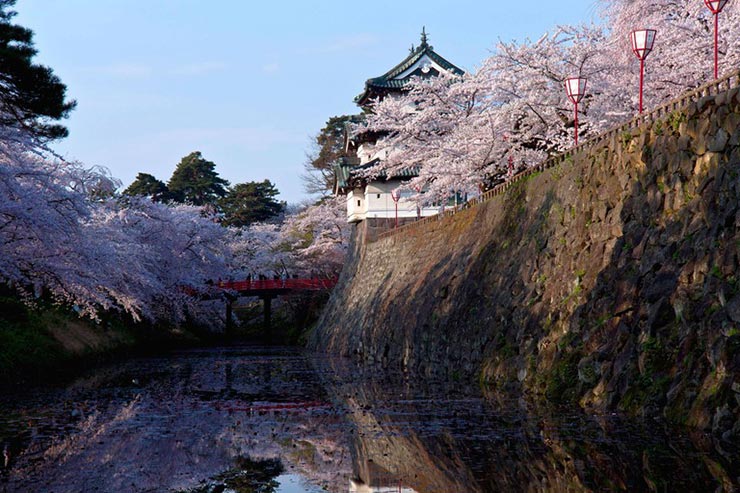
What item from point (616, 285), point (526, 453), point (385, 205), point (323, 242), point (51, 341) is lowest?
point (51, 341)

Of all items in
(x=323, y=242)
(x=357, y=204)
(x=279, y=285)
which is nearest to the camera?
(x=357, y=204)

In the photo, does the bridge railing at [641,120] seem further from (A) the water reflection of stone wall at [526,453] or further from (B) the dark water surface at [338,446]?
(B) the dark water surface at [338,446]

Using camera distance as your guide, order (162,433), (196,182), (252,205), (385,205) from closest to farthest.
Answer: (162,433) → (385,205) → (252,205) → (196,182)

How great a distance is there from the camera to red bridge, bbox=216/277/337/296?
59812 millimetres

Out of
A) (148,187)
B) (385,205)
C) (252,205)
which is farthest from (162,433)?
(148,187)

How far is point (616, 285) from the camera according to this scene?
16.9 meters

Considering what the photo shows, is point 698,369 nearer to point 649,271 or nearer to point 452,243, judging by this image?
point 649,271

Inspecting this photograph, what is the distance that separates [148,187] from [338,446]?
80.1 metres

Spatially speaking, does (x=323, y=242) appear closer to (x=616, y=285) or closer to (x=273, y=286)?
(x=273, y=286)

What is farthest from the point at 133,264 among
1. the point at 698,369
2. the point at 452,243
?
the point at 698,369

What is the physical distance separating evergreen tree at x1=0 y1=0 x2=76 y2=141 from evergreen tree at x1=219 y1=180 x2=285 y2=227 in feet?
202

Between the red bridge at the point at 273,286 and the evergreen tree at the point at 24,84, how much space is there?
38.4 meters

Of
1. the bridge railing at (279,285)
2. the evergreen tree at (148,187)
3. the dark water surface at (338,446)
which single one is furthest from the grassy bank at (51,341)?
the evergreen tree at (148,187)

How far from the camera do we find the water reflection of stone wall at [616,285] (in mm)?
13227
